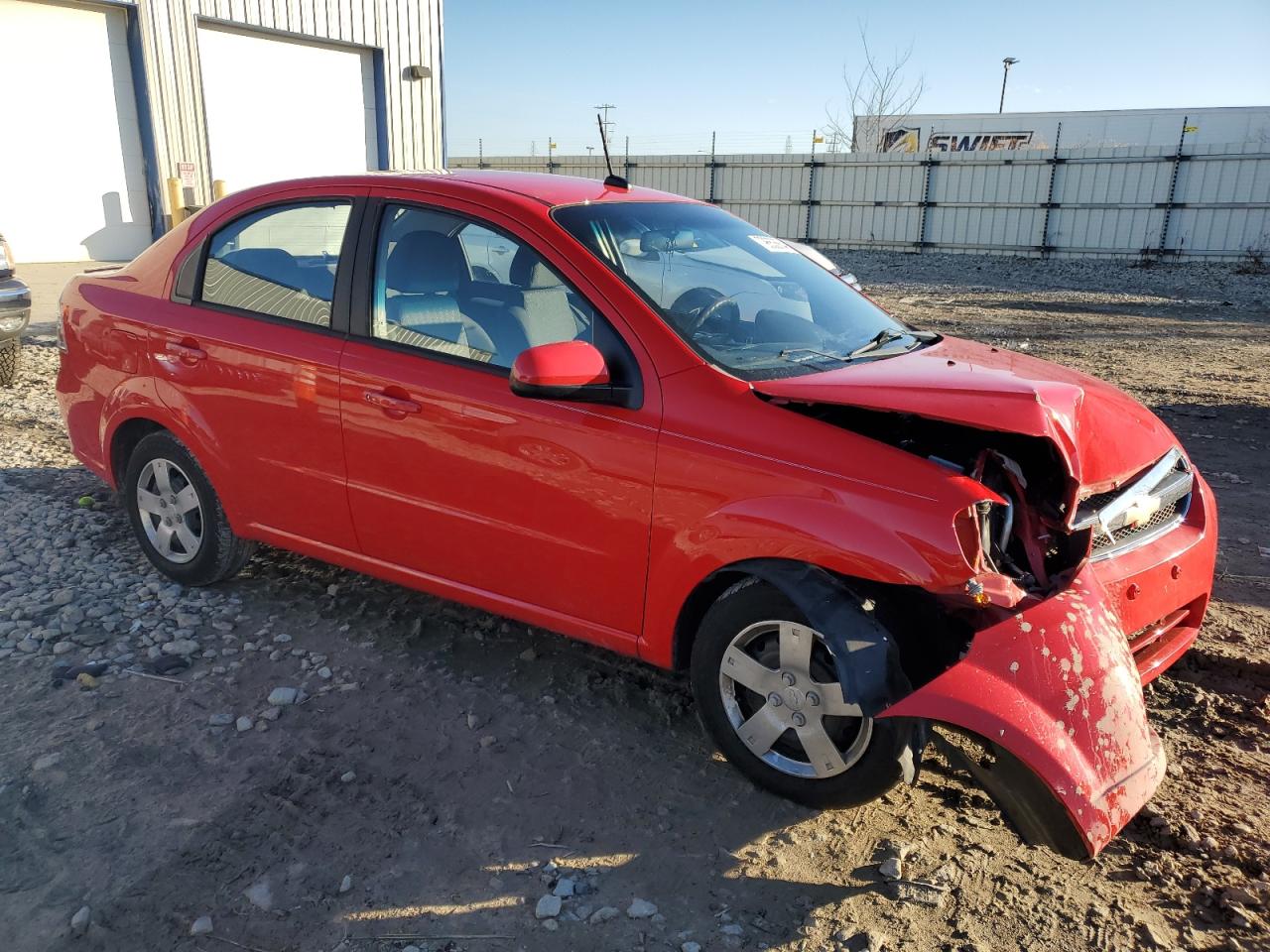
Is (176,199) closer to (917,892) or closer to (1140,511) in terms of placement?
(1140,511)

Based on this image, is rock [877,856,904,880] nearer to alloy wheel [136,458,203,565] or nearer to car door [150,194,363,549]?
car door [150,194,363,549]

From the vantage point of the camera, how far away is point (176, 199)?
14.4 meters

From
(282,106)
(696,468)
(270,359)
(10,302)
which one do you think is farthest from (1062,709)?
(282,106)

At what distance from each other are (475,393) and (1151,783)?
231 centimetres

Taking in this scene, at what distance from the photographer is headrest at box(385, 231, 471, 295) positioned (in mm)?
3455

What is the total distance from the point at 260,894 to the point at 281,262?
96.2 inches

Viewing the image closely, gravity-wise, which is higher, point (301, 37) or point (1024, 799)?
point (301, 37)

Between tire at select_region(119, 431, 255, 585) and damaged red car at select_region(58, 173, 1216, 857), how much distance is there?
2 cm

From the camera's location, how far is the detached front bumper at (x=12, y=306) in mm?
6898

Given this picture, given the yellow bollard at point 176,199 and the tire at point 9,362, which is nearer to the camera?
the tire at point 9,362

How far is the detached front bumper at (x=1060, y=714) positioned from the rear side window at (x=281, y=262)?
2626 millimetres

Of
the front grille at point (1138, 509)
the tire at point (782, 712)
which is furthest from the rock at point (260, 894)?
the front grille at point (1138, 509)

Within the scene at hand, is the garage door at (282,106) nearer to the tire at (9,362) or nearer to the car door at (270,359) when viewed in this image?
the tire at (9,362)

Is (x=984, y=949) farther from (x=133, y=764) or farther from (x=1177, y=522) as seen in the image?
(x=133, y=764)
